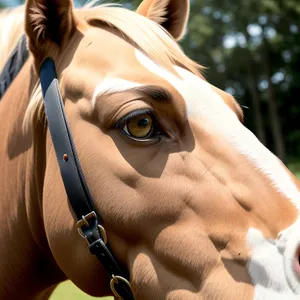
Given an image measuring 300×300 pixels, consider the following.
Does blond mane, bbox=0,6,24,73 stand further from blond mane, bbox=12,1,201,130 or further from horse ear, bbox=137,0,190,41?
horse ear, bbox=137,0,190,41

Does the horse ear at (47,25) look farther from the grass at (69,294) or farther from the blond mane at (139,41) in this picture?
the grass at (69,294)

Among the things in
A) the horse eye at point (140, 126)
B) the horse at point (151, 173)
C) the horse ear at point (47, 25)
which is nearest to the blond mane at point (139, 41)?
the horse at point (151, 173)

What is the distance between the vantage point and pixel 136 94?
172cm

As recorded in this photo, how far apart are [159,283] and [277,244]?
17.8 inches

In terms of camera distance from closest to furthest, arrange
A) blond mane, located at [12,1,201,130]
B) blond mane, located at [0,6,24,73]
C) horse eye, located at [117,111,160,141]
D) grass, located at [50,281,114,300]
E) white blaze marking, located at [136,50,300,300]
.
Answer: white blaze marking, located at [136,50,300,300] < horse eye, located at [117,111,160,141] < blond mane, located at [12,1,201,130] < blond mane, located at [0,6,24,73] < grass, located at [50,281,114,300]

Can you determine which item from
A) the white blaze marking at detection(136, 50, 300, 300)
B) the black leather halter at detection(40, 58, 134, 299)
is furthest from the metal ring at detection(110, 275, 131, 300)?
the white blaze marking at detection(136, 50, 300, 300)

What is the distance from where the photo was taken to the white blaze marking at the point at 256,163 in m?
1.50

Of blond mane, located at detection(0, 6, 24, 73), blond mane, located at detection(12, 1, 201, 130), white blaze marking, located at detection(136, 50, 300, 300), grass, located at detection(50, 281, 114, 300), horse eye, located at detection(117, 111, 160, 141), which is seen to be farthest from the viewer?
grass, located at detection(50, 281, 114, 300)

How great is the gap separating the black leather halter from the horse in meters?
0.03

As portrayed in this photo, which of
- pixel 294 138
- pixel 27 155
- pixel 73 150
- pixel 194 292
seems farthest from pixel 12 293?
pixel 294 138

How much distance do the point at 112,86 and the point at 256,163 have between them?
0.63 m

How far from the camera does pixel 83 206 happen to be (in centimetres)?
177

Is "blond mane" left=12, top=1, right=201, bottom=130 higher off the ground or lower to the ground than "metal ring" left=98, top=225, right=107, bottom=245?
higher

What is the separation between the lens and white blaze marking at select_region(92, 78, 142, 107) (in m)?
1.74
